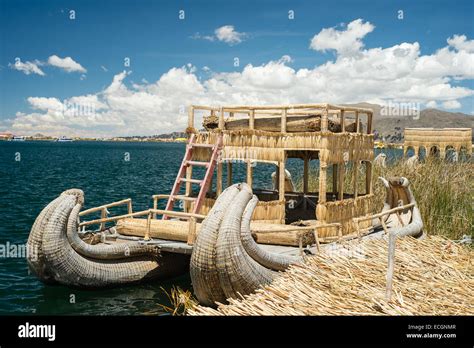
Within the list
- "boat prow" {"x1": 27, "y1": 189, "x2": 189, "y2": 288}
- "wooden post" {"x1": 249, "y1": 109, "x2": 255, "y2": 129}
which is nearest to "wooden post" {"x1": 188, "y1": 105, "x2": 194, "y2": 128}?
"wooden post" {"x1": 249, "y1": 109, "x2": 255, "y2": 129}

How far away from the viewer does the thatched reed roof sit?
26.0 feet

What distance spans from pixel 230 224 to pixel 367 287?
2843 mm

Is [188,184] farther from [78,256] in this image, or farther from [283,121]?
[78,256]

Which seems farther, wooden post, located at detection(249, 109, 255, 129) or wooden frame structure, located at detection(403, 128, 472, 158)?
wooden frame structure, located at detection(403, 128, 472, 158)

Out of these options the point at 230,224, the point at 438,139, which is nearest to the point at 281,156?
the point at 230,224

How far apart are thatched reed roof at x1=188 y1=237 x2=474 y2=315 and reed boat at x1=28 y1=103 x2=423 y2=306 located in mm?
1271

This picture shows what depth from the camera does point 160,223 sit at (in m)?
13.4

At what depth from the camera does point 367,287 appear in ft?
28.2

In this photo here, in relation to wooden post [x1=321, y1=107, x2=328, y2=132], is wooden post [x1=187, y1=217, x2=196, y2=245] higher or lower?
lower

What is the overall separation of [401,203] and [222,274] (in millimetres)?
7688

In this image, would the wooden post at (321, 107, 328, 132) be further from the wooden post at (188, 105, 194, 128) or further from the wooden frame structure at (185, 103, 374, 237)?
the wooden post at (188, 105, 194, 128)

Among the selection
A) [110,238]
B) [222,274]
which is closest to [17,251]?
[110,238]
